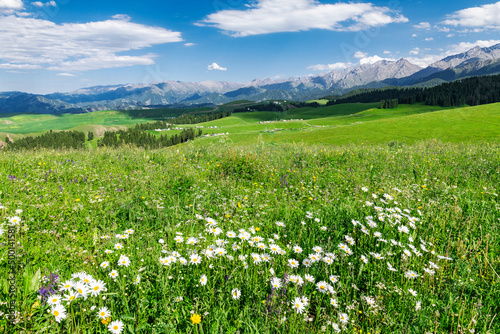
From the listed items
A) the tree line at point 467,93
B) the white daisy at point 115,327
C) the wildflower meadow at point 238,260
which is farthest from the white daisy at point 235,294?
the tree line at point 467,93

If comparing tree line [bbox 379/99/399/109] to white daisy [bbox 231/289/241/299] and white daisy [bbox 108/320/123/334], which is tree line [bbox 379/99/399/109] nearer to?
white daisy [bbox 231/289/241/299]

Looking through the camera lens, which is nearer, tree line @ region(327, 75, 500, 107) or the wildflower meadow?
the wildflower meadow

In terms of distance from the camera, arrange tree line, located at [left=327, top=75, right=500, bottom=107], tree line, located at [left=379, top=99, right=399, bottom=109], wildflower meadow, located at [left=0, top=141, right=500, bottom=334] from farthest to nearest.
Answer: tree line, located at [left=379, top=99, right=399, bottom=109]
tree line, located at [left=327, top=75, right=500, bottom=107]
wildflower meadow, located at [left=0, top=141, right=500, bottom=334]

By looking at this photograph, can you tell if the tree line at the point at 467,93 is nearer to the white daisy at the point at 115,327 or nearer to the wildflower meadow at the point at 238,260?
the wildflower meadow at the point at 238,260

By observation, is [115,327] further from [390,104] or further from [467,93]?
[467,93]

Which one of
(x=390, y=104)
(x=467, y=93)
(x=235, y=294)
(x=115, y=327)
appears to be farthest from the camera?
(x=390, y=104)

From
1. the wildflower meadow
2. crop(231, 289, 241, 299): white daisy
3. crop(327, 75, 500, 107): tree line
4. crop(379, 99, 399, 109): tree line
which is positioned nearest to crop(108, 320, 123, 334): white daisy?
the wildflower meadow

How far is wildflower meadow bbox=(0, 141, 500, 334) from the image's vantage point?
2678mm

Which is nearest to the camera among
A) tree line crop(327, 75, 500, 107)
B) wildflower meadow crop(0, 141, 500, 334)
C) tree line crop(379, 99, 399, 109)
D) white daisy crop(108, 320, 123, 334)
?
white daisy crop(108, 320, 123, 334)

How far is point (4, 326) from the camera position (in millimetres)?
2410

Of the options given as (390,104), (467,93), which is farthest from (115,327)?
(467,93)

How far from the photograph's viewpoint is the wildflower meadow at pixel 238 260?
105 inches

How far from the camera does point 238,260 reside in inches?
142

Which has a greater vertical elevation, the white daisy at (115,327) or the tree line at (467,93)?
the tree line at (467,93)
